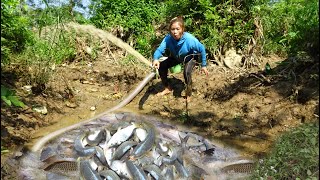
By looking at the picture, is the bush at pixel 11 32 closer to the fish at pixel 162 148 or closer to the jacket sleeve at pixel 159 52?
the jacket sleeve at pixel 159 52

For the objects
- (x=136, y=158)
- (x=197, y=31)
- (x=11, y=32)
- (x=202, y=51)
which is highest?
(x=11, y=32)

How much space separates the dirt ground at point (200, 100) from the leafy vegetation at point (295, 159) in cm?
39

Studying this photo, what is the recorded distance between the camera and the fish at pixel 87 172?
3905 mm

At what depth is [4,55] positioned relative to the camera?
4852 millimetres

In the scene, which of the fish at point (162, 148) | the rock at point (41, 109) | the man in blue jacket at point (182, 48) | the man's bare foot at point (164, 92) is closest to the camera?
the fish at point (162, 148)

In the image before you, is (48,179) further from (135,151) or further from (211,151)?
(211,151)

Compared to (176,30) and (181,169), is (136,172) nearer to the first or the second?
(181,169)

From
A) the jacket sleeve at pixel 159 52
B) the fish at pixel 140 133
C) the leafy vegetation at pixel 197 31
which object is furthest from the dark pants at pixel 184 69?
the fish at pixel 140 133

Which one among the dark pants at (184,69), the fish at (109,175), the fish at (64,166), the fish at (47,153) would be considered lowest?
the fish at (64,166)

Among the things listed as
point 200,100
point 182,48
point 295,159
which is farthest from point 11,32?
point 295,159

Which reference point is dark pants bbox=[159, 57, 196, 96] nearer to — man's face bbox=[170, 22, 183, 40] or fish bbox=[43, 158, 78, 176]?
man's face bbox=[170, 22, 183, 40]

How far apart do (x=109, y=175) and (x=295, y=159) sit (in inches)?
71.7

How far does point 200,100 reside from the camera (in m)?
6.13

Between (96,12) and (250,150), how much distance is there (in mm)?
6036
